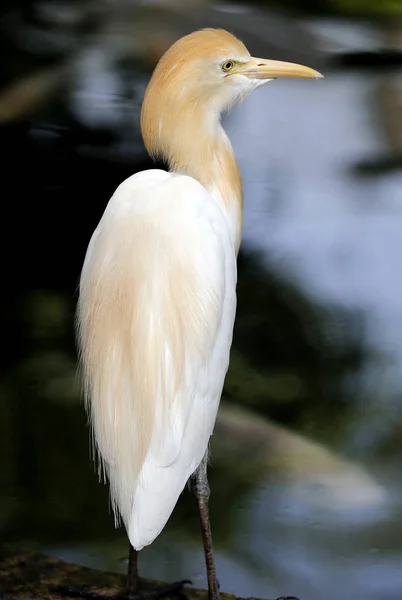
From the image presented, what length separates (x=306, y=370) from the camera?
267 centimetres

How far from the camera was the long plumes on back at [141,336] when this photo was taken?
1.18m

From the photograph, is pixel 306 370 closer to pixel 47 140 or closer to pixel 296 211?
pixel 296 211

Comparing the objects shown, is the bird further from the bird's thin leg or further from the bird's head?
the bird's thin leg

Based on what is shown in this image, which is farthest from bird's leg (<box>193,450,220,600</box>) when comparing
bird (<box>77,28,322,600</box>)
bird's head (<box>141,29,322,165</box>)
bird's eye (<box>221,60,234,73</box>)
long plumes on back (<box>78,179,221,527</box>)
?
bird's eye (<box>221,60,234,73</box>)

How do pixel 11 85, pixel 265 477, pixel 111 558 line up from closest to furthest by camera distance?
pixel 111 558, pixel 265 477, pixel 11 85

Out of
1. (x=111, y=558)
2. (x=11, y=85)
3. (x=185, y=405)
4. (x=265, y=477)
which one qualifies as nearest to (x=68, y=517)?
(x=111, y=558)

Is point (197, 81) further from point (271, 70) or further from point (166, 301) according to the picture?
point (166, 301)

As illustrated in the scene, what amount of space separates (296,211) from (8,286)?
103 cm

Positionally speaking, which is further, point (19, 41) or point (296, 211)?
point (19, 41)

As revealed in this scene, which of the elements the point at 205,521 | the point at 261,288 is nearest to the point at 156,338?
the point at 205,521

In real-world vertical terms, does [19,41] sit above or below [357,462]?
above

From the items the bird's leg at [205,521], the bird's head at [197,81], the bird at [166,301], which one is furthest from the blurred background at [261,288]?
the bird's head at [197,81]

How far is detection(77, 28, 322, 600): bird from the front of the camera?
1183 mm

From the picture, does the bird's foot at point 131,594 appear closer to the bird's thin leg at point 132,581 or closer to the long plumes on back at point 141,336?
the bird's thin leg at point 132,581
